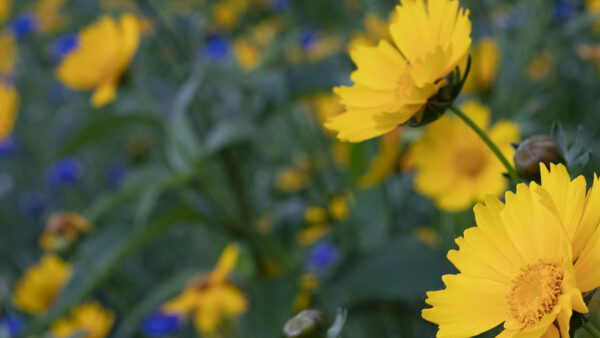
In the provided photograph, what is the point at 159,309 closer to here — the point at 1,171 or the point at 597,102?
the point at 597,102

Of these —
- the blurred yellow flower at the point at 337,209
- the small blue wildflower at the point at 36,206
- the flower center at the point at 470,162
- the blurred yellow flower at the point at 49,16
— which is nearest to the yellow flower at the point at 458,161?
the flower center at the point at 470,162

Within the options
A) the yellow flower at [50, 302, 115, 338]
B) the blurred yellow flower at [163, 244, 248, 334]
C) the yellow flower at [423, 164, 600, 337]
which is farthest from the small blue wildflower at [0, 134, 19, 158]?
the yellow flower at [423, 164, 600, 337]

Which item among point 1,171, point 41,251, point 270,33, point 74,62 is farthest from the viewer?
point 1,171

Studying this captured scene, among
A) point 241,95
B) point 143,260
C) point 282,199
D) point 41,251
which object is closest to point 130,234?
point 241,95

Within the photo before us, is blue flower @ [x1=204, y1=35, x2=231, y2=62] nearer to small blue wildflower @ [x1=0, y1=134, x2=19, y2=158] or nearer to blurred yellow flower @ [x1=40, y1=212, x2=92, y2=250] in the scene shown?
blurred yellow flower @ [x1=40, y1=212, x2=92, y2=250]

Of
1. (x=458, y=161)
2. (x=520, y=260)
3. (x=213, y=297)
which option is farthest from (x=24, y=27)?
(x=520, y=260)

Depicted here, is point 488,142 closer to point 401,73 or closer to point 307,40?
point 401,73
